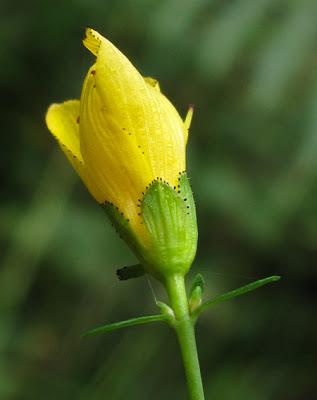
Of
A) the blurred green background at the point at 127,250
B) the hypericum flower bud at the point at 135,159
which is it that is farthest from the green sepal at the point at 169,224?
the blurred green background at the point at 127,250

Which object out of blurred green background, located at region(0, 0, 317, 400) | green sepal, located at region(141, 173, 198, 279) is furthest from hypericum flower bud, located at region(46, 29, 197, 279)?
blurred green background, located at region(0, 0, 317, 400)

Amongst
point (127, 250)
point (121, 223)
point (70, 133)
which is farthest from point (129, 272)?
point (127, 250)

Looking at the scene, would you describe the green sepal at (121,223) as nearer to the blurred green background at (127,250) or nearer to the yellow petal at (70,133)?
the yellow petal at (70,133)

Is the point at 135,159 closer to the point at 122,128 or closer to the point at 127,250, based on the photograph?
the point at 122,128

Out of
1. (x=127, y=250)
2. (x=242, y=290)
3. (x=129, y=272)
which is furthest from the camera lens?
(x=127, y=250)

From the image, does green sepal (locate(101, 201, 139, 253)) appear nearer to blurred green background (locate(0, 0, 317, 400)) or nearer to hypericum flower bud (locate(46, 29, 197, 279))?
hypericum flower bud (locate(46, 29, 197, 279))

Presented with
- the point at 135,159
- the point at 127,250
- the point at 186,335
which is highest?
the point at 135,159
